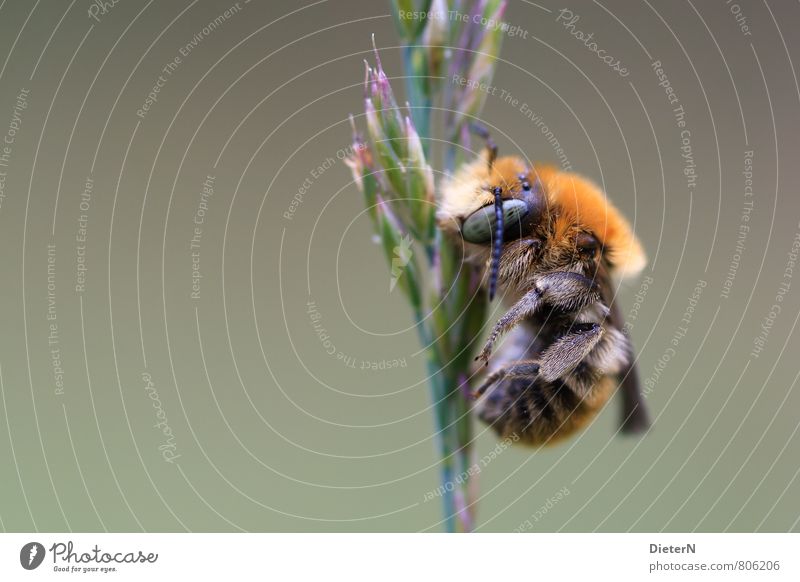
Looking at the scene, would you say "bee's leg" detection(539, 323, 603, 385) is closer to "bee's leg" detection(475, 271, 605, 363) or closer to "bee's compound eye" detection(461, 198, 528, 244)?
"bee's leg" detection(475, 271, 605, 363)

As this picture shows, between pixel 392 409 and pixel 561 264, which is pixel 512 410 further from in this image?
pixel 392 409

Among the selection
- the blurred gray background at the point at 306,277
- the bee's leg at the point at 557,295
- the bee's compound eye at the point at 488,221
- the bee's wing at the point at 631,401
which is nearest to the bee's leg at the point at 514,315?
the bee's leg at the point at 557,295

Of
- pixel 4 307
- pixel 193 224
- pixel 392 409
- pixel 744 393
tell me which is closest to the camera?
pixel 4 307

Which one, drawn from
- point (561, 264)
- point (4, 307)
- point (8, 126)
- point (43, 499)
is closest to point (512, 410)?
point (561, 264)

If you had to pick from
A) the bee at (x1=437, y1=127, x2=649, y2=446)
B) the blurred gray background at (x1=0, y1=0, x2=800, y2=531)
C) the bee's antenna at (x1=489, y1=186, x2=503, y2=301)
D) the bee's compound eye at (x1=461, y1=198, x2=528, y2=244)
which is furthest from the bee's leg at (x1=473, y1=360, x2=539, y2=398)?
the blurred gray background at (x1=0, y1=0, x2=800, y2=531)

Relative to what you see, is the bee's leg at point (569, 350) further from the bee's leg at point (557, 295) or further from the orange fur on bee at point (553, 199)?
the orange fur on bee at point (553, 199)
